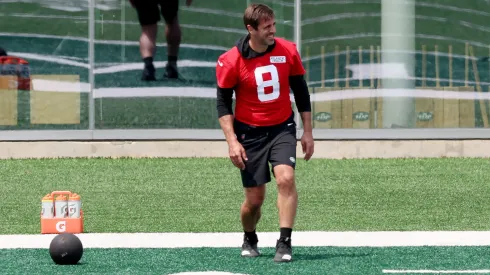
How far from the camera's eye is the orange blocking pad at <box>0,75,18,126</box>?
710 inches

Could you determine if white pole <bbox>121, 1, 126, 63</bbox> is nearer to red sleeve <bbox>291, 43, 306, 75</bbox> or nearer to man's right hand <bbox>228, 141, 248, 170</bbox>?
red sleeve <bbox>291, 43, 306, 75</bbox>

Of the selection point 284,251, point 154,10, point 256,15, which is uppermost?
point 154,10

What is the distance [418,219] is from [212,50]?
647cm

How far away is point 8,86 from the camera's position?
59.2 feet

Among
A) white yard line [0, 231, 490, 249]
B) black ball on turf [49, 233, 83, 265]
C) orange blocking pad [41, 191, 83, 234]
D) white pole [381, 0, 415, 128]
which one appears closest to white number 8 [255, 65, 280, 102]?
white yard line [0, 231, 490, 249]

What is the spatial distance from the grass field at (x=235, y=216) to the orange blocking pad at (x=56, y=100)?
89 centimetres

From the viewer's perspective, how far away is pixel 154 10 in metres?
18.1

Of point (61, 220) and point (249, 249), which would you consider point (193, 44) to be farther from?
point (249, 249)

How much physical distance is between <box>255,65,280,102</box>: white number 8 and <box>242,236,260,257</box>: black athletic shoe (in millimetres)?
1138

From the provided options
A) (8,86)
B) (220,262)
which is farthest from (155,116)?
(220,262)

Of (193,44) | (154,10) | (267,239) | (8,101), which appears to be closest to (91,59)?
(154,10)

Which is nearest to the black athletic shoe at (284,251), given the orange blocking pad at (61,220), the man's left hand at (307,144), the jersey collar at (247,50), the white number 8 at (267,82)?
the man's left hand at (307,144)

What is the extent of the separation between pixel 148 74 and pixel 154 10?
89 centimetres

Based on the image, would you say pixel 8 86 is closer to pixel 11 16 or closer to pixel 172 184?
pixel 11 16
